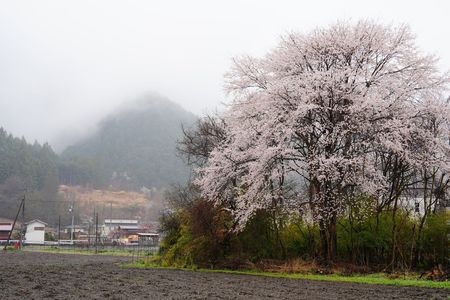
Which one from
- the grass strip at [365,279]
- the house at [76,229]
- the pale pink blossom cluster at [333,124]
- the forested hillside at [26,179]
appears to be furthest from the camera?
the forested hillside at [26,179]

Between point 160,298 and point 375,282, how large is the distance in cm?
1089

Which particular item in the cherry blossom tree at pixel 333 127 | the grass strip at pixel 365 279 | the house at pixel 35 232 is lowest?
the grass strip at pixel 365 279

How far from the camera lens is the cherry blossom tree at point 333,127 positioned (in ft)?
87.6

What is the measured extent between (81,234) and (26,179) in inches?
1118

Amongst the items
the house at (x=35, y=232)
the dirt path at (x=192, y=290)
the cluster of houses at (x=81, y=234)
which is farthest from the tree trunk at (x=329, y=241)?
the house at (x=35, y=232)

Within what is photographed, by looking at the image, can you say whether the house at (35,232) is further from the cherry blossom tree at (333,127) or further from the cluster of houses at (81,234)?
the cherry blossom tree at (333,127)

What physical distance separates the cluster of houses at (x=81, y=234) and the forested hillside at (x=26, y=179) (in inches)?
322

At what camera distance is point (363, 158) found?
26.6m

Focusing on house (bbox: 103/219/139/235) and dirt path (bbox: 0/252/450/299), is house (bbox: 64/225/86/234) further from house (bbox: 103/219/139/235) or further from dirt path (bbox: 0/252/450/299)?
dirt path (bbox: 0/252/450/299)

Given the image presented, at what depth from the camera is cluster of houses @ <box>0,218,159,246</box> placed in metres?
111

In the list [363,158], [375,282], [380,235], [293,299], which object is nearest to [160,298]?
[293,299]

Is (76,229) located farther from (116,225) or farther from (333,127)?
(333,127)

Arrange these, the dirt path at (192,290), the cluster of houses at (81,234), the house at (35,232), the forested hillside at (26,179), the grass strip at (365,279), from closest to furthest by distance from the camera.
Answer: the dirt path at (192,290)
the grass strip at (365,279)
the cluster of houses at (81,234)
the house at (35,232)
the forested hillside at (26,179)

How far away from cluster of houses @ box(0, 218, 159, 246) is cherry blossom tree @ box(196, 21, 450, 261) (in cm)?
6278
